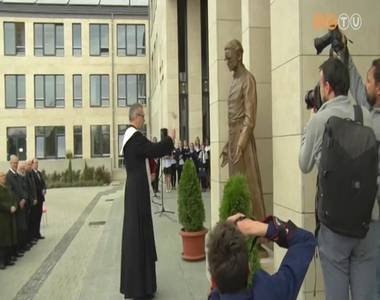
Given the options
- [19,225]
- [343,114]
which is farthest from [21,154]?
[343,114]

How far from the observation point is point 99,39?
3766cm

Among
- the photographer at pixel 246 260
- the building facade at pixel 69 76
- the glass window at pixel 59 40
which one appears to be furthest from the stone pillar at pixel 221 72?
the glass window at pixel 59 40

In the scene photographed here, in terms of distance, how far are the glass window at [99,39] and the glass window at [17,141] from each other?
857 cm

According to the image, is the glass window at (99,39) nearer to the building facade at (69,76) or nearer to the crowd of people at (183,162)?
the building facade at (69,76)

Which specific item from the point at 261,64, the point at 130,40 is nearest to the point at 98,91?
the point at 130,40

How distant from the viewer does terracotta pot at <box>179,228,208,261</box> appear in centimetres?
743

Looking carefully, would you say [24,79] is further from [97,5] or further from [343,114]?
[343,114]

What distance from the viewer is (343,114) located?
271 centimetres

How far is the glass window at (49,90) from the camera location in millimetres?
36688

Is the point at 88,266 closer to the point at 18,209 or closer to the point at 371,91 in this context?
the point at 18,209

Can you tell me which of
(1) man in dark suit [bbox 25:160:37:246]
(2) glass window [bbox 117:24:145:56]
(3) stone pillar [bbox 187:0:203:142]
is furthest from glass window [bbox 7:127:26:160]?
(1) man in dark suit [bbox 25:160:37:246]

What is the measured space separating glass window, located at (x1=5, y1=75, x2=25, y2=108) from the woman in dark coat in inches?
1163

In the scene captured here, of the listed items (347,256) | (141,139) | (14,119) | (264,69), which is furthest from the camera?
(14,119)

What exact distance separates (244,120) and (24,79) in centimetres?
3426
